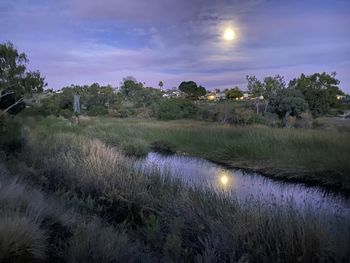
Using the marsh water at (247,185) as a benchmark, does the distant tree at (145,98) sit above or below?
above

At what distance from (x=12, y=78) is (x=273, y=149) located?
19106 mm

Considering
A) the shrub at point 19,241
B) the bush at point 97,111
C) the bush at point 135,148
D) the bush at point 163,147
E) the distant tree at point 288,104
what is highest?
the distant tree at point 288,104

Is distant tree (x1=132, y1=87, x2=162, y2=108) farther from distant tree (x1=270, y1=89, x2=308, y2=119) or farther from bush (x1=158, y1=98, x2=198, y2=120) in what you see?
distant tree (x1=270, y1=89, x2=308, y2=119)

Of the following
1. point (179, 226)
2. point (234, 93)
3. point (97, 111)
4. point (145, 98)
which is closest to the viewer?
point (179, 226)

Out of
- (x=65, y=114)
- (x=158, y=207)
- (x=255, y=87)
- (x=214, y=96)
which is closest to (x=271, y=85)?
(x=255, y=87)

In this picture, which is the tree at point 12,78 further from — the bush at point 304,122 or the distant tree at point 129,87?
the distant tree at point 129,87

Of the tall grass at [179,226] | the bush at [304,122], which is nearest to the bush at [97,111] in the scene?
the bush at [304,122]

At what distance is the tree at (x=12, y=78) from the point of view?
98.1 ft

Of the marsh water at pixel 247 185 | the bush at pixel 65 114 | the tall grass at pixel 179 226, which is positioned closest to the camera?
the tall grass at pixel 179 226

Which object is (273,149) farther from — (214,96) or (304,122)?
(214,96)

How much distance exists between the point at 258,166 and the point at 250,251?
1376 centimetres

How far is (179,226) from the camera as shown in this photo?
7035 mm

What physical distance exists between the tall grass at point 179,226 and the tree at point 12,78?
20.2 m

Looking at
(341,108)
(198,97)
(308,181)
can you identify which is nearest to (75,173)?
(308,181)
